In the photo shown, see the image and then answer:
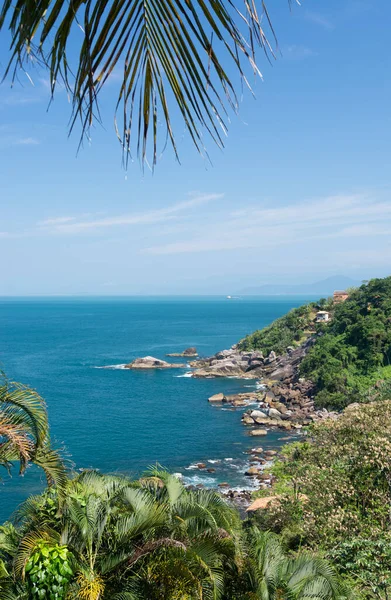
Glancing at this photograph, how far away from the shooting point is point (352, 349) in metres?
56.9

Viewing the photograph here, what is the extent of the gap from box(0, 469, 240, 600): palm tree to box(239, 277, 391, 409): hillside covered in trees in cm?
3509

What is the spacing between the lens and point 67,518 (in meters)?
8.10

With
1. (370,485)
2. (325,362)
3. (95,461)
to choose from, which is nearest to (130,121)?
(370,485)

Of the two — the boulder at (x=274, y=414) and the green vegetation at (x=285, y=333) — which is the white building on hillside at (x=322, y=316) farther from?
the boulder at (x=274, y=414)

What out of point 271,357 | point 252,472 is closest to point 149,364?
point 271,357

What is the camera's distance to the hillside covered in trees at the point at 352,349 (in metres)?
49.7

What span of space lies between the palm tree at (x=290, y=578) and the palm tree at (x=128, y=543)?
1.84 ft

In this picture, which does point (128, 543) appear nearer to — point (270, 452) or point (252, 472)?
point (252, 472)

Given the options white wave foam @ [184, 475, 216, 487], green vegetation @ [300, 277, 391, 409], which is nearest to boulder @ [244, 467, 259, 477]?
white wave foam @ [184, 475, 216, 487]

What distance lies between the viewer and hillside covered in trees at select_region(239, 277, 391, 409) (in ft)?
163

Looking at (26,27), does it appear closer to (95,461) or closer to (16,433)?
(16,433)

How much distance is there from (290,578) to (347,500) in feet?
30.5

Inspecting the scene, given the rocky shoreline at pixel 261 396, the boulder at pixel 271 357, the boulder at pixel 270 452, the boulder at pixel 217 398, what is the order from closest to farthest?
the rocky shoreline at pixel 261 396 → the boulder at pixel 270 452 → the boulder at pixel 217 398 → the boulder at pixel 271 357

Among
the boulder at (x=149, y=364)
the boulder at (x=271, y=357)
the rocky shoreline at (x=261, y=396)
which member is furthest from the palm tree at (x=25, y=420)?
the boulder at (x=149, y=364)
